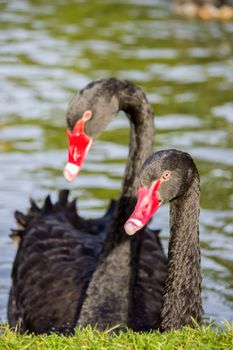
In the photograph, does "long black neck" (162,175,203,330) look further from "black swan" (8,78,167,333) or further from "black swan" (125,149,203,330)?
"black swan" (8,78,167,333)

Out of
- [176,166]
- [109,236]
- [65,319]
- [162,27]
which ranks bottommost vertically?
[65,319]

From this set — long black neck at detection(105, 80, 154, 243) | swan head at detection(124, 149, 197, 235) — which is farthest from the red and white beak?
swan head at detection(124, 149, 197, 235)

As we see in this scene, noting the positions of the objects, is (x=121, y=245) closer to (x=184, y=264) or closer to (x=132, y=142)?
(x=132, y=142)

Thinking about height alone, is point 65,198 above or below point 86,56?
below

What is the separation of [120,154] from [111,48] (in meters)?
4.26

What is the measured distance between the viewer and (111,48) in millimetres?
14445

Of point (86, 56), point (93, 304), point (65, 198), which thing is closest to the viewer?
point (93, 304)

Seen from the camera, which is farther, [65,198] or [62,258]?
[65,198]

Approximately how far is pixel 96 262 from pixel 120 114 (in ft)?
16.0

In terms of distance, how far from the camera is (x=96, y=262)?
711cm

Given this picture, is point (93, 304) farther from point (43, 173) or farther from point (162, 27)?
point (162, 27)

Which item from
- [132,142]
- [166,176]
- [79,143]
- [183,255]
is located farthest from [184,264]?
[132,142]

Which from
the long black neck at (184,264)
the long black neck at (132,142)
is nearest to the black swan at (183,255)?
the long black neck at (184,264)

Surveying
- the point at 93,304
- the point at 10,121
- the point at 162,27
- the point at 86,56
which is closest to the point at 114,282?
the point at 93,304
